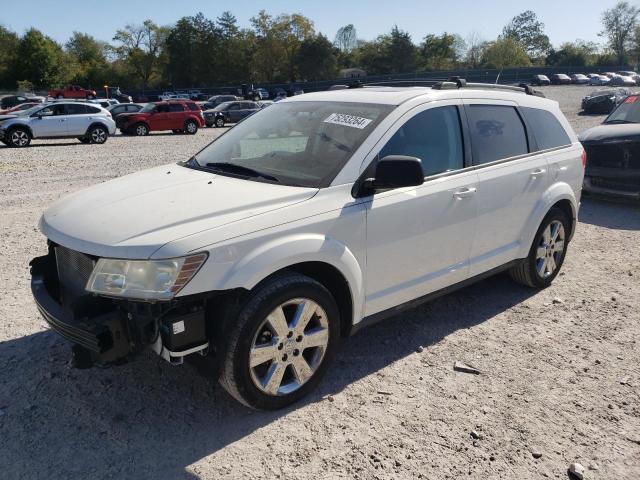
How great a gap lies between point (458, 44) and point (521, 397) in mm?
125469

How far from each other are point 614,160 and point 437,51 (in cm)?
10803

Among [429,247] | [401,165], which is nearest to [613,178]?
[429,247]

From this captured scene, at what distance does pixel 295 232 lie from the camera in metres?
3.14

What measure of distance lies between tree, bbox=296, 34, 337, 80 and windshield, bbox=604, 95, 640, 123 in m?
88.1

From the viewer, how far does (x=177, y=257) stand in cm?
276

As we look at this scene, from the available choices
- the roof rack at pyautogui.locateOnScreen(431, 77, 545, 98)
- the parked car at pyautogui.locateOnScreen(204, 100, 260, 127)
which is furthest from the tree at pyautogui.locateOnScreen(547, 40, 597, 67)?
the roof rack at pyautogui.locateOnScreen(431, 77, 545, 98)

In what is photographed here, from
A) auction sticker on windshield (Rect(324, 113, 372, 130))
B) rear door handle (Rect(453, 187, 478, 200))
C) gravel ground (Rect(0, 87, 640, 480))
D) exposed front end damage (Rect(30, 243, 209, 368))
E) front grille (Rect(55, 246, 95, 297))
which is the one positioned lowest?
gravel ground (Rect(0, 87, 640, 480))

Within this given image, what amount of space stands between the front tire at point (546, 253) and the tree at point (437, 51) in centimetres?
10794

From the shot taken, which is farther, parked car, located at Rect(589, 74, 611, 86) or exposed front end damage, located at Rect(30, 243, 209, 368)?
parked car, located at Rect(589, 74, 611, 86)

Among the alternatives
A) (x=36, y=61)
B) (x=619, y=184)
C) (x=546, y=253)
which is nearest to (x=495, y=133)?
(x=546, y=253)

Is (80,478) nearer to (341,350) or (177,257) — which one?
(177,257)

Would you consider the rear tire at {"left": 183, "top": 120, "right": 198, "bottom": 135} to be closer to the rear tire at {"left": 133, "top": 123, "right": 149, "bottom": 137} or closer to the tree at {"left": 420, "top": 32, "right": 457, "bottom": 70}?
the rear tire at {"left": 133, "top": 123, "right": 149, "bottom": 137}

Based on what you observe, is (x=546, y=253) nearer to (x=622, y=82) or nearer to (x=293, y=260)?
(x=293, y=260)

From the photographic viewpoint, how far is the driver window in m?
3.76
